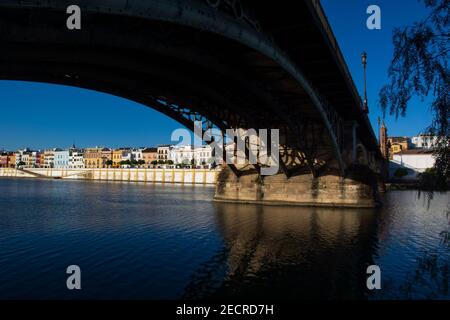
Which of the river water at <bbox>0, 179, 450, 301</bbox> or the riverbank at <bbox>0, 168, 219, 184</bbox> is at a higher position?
the riverbank at <bbox>0, 168, 219, 184</bbox>

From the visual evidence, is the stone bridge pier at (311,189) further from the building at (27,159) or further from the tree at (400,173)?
the building at (27,159)

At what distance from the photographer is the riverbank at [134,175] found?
9019 centimetres

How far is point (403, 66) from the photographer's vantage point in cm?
618

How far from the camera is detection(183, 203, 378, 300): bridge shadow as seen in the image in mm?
9695

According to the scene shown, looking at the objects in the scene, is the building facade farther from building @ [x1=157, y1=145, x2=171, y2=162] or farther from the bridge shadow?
the bridge shadow

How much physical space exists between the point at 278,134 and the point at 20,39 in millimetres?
24889

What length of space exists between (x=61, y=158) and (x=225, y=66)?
559 feet

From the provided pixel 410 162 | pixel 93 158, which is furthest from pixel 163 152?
pixel 410 162

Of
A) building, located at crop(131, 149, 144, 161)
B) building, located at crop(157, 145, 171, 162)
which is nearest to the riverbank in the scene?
building, located at crop(131, 149, 144, 161)

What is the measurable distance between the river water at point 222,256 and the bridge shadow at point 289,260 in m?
0.03

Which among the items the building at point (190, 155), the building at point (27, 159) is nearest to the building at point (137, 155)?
the building at point (190, 155)

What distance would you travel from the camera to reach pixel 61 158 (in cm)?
16688

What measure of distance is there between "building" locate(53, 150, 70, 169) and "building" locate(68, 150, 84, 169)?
3.01 m
